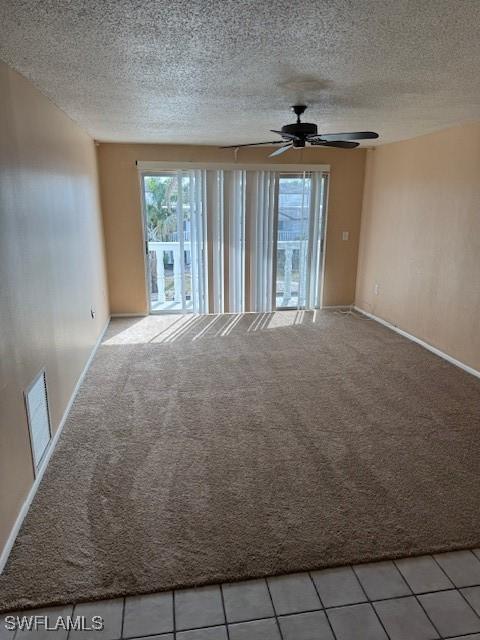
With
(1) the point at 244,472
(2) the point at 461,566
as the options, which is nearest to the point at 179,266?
(1) the point at 244,472

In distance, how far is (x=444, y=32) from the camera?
5.94 ft

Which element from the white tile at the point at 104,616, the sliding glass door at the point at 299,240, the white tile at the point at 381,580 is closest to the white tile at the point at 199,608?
the white tile at the point at 104,616

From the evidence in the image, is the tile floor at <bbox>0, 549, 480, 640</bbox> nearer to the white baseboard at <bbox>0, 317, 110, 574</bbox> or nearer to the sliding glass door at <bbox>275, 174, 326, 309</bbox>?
the white baseboard at <bbox>0, 317, 110, 574</bbox>

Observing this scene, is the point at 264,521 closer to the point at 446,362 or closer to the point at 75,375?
the point at 75,375

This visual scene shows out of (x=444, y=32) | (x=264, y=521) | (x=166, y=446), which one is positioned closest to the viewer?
(x=444, y=32)

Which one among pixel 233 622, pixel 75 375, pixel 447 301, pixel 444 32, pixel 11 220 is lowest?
pixel 233 622

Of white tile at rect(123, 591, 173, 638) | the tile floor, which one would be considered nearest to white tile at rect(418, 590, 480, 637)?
the tile floor

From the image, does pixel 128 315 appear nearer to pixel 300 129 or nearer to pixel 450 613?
pixel 300 129

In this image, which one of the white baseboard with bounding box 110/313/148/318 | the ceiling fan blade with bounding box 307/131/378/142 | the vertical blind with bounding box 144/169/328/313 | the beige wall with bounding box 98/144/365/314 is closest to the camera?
the ceiling fan blade with bounding box 307/131/378/142

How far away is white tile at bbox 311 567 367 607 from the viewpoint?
5.86 feet

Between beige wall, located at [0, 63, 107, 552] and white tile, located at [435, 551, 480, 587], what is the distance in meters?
1.96

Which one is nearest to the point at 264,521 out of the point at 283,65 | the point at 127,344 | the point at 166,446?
the point at 166,446

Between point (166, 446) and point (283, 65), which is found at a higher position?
point (283, 65)

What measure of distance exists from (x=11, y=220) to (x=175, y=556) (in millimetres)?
1821
